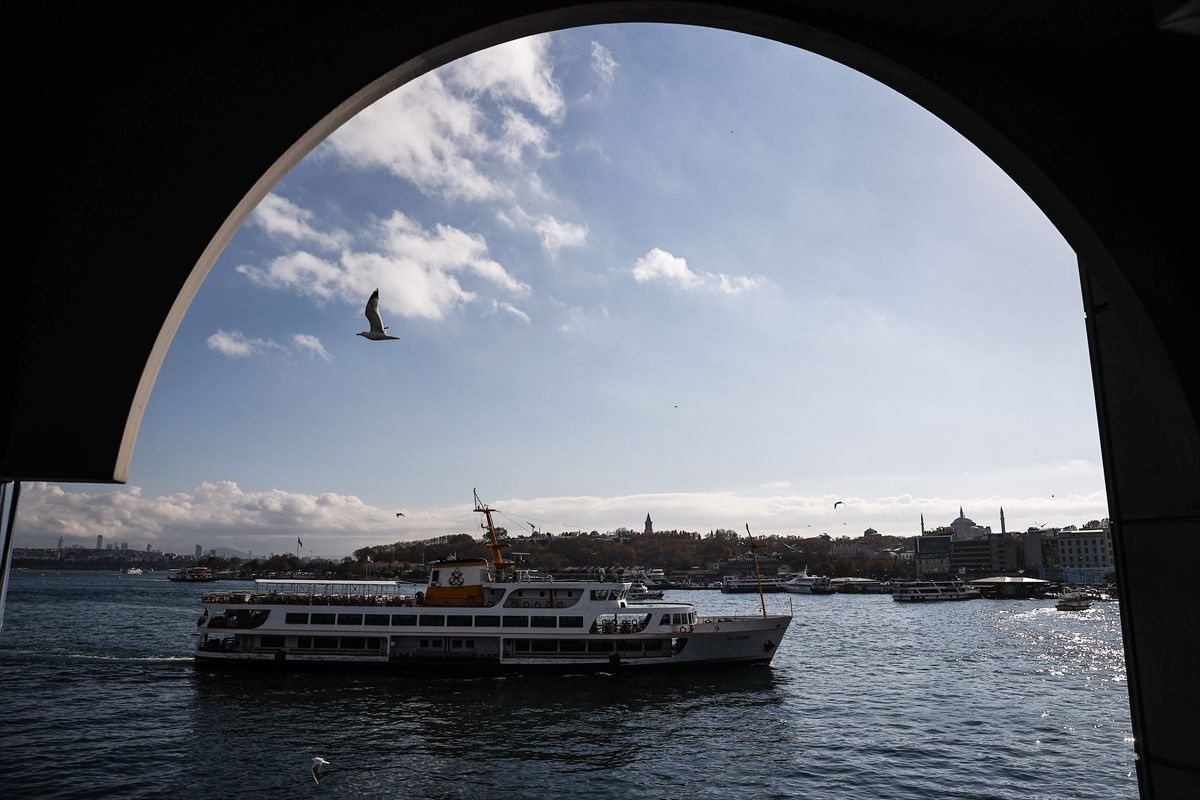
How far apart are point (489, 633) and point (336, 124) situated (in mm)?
30185

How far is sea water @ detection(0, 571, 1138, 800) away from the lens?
17.2m

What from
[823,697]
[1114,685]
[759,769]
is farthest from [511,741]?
[1114,685]

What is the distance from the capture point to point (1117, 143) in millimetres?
3832

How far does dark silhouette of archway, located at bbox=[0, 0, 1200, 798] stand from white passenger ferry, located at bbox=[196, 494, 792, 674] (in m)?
28.4

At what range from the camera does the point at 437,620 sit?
31.7 metres

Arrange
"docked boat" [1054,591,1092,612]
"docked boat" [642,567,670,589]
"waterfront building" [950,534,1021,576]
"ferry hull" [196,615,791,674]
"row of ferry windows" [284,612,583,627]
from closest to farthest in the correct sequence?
"ferry hull" [196,615,791,674]
"row of ferry windows" [284,612,583,627]
"docked boat" [1054,591,1092,612]
"waterfront building" [950,534,1021,576]
"docked boat" [642,567,670,589]

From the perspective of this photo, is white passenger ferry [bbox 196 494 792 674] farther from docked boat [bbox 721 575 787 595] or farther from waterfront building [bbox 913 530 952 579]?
waterfront building [bbox 913 530 952 579]

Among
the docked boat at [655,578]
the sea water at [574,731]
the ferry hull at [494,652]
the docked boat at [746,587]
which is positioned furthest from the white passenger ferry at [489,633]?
the docked boat at [655,578]

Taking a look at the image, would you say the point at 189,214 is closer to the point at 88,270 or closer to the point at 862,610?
the point at 88,270

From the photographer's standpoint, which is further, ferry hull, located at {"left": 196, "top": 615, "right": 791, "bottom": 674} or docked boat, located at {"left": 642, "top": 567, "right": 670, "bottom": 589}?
docked boat, located at {"left": 642, "top": 567, "right": 670, "bottom": 589}

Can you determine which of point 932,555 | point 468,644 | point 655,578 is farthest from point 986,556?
point 468,644

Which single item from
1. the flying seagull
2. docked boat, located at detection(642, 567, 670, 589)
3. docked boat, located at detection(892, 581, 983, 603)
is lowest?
docked boat, located at detection(642, 567, 670, 589)

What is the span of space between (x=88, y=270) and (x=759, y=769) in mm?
19645

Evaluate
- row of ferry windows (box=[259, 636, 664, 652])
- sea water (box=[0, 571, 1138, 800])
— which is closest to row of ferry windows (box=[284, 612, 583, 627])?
row of ferry windows (box=[259, 636, 664, 652])
